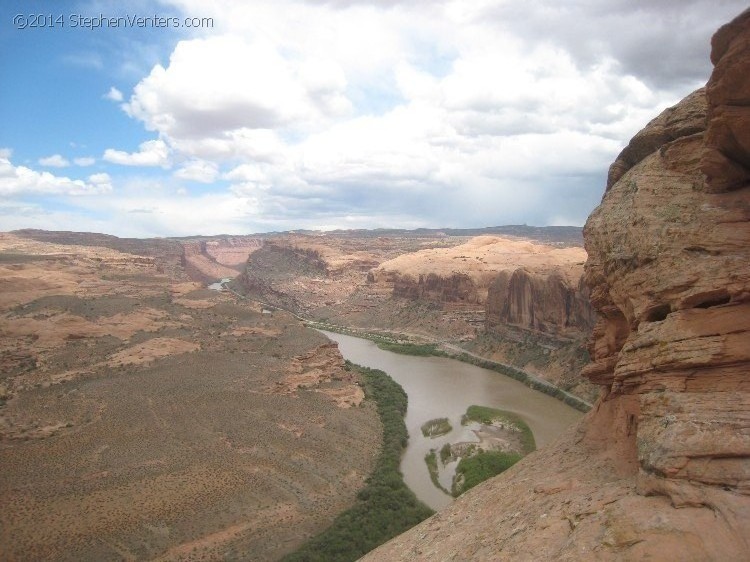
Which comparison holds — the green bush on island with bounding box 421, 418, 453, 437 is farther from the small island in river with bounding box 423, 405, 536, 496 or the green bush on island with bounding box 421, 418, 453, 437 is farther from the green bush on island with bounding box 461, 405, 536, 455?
the green bush on island with bounding box 461, 405, 536, 455

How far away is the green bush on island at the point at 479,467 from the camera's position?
100.0 ft

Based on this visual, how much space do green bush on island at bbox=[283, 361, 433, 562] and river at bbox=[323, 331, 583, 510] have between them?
143cm

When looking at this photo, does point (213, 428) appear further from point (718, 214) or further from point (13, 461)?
point (718, 214)

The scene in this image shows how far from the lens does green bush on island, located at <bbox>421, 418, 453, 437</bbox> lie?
133 ft

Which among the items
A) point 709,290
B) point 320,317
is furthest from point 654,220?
Answer: point 320,317

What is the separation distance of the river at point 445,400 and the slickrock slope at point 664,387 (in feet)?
57.3

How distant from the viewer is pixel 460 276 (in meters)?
85.2

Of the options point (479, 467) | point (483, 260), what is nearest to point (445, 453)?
point (479, 467)

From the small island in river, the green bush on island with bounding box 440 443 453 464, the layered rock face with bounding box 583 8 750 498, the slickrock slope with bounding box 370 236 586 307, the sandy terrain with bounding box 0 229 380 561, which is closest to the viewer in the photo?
the layered rock face with bounding box 583 8 750 498

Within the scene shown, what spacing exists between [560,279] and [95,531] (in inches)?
1850

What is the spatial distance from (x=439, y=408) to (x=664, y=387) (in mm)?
37794

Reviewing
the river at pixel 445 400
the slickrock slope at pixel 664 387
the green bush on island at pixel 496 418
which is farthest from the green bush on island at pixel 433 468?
the slickrock slope at pixel 664 387

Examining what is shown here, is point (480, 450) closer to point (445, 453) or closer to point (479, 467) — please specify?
point (445, 453)

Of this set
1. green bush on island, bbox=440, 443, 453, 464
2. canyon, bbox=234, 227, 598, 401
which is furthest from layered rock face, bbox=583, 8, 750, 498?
canyon, bbox=234, 227, 598, 401
